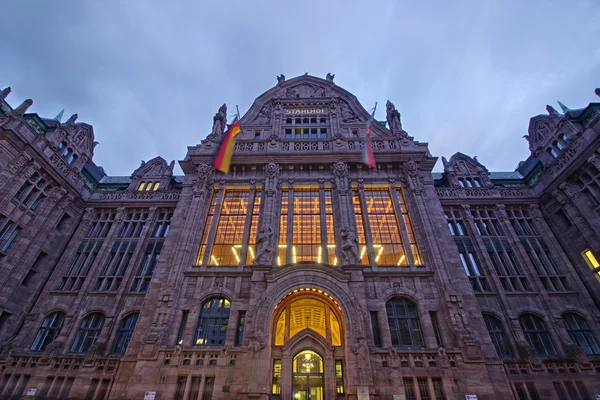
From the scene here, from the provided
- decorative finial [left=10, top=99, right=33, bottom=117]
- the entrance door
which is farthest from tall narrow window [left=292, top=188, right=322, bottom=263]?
decorative finial [left=10, top=99, right=33, bottom=117]

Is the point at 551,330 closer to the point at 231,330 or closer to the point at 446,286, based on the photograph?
the point at 446,286

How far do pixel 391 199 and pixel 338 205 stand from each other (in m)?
5.20

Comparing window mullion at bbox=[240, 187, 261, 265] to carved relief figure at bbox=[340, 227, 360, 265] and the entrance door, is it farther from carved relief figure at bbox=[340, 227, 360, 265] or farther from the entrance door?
the entrance door

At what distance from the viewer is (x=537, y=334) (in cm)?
2134

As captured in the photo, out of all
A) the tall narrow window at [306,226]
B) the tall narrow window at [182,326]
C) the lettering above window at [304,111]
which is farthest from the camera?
the lettering above window at [304,111]

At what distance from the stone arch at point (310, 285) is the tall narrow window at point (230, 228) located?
4780 millimetres

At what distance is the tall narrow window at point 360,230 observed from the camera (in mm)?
21469

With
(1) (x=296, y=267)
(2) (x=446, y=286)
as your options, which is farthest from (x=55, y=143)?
(2) (x=446, y=286)

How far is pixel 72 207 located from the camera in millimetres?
28578

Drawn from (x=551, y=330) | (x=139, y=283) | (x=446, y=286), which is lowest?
(x=551, y=330)

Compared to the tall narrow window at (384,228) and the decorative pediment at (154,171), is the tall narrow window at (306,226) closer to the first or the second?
the tall narrow window at (384,228)

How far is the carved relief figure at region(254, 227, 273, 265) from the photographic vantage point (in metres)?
20.0

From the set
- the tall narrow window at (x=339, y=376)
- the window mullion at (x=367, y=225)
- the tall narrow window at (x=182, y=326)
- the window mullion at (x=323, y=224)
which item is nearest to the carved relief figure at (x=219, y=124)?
the window mullion at (x=323, y=224)

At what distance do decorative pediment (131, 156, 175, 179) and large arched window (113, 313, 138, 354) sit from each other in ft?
53.1
